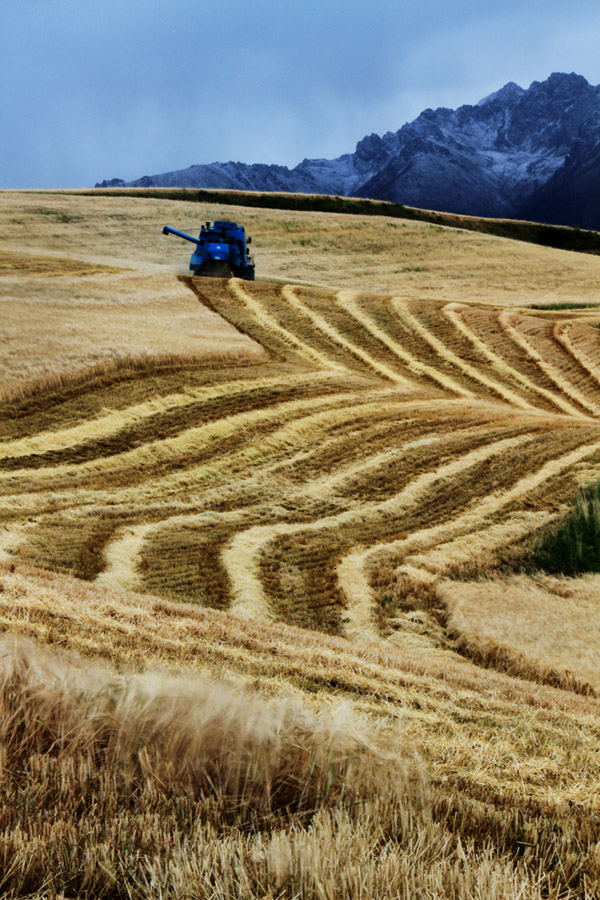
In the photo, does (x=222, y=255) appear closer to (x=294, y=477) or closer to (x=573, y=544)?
(x=294, y=477)

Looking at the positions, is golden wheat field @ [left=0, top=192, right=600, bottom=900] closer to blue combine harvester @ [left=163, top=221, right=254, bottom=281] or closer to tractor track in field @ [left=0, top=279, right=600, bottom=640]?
tractor track in field @ [left=0, top=279, right=600, bottom=640]

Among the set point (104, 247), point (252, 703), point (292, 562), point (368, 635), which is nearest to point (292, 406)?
point (292, 562)

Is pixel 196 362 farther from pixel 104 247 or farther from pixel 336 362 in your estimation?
pixel 104 247

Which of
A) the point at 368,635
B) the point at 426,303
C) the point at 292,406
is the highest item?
the point at 426,303

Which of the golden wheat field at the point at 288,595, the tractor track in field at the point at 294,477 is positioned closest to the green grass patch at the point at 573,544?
the golden wheat field at the point at 288,595

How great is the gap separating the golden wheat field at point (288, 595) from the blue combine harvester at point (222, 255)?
516 cm

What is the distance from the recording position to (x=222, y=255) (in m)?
39.1

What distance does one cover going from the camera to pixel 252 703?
3.35 metres

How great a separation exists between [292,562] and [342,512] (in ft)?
9.58

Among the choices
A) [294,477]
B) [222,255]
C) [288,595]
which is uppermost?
[222,255]

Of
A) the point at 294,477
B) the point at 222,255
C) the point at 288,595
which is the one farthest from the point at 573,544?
the point at 222,255

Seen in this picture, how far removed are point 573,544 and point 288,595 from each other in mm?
5319

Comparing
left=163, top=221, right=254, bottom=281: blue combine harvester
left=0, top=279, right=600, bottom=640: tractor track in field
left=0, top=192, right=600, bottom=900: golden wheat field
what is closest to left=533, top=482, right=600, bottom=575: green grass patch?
left=0, top=192, right=600, bottom=900: golden wheat field

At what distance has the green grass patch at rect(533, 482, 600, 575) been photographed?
12.3 meters
